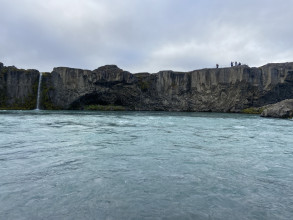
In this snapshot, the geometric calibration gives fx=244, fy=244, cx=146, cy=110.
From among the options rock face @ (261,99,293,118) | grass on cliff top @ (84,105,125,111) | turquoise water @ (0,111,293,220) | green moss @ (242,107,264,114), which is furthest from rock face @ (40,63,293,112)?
turquoise water @ (0,111,293,220)

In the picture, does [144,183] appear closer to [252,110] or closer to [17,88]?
[252,110]

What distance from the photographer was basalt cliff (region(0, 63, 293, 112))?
7762cm

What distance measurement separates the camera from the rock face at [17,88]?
260 ft

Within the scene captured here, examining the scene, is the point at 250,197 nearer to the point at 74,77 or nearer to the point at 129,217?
the point at 129,217

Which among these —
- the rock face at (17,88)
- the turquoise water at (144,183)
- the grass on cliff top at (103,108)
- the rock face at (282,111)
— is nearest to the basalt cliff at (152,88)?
the rock face at (17,88)

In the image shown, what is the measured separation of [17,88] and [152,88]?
4541cm

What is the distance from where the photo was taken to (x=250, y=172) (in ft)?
33.3

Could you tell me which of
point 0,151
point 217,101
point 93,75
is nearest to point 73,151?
point 0,151

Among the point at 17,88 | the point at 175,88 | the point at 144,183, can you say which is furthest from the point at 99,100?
the point at 144,183

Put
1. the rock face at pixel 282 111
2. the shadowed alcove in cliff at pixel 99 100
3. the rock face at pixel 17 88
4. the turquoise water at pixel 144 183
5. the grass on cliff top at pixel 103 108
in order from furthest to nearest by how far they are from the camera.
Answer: the grass on cliff top at pixel 103 108
the shadowed alcove in cliff at pixel 99 100
the rock face at pixel 17 88
the rock face at pixel 282 111
the turquoise water at pixel 144 183

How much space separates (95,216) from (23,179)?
163 inches

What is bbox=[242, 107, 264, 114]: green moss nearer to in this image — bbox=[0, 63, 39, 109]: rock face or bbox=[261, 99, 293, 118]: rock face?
bbox=[261, 99, 293, 118]: rock face

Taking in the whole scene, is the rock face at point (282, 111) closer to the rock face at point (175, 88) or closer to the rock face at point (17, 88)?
the rock face at point (175, 88)

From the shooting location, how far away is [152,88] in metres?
87.8
